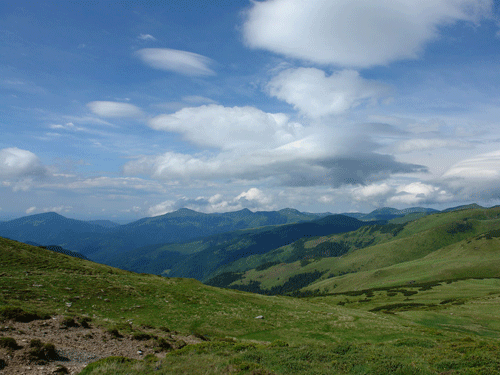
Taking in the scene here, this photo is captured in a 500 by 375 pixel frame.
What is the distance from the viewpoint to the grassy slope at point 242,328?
757 inches

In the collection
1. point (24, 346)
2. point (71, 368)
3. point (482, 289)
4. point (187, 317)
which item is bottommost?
point (482, 289)

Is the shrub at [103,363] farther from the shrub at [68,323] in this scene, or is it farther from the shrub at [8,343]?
the shrub at [68,323]

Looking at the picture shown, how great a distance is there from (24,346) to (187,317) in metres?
23.7

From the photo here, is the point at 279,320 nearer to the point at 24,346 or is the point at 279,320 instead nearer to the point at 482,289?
the point at 24,346

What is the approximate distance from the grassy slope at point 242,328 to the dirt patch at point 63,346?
2867mm

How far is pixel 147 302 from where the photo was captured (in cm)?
4241

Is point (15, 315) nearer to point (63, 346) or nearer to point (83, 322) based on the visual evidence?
point (83, 322)

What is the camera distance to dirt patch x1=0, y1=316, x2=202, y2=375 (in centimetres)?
1698

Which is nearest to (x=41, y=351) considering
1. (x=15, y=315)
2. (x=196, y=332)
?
(x=15, y=315)

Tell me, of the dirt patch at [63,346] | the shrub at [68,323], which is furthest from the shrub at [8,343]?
the shrub at [68,323]

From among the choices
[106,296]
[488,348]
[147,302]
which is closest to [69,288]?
[106,296]

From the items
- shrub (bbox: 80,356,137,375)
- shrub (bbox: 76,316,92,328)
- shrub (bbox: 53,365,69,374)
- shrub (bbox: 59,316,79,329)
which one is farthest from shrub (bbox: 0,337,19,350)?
shrub (bbox: 76,316,92,328)

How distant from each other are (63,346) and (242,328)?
78.6ft

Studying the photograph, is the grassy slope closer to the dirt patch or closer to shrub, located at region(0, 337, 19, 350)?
the dirt patch
